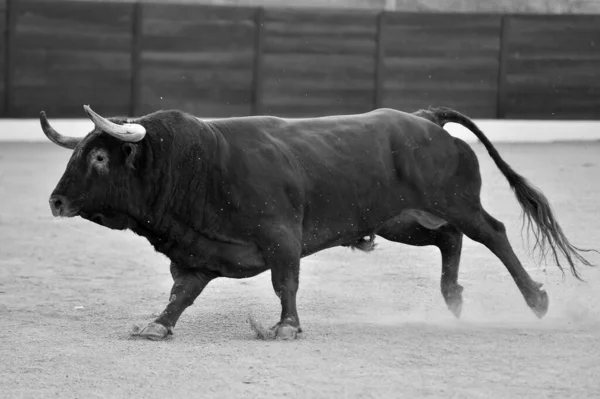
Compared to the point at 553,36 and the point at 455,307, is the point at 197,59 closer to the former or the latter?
the point at 553,36

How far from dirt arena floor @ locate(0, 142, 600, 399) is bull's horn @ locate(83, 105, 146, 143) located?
2.34 ft

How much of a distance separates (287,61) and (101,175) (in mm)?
10359

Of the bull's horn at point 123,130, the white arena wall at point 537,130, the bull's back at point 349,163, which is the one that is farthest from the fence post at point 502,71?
the bull's horn at point 123,130

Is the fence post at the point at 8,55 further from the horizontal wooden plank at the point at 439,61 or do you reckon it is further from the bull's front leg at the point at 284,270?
the bull's front leg at the point at 284,270

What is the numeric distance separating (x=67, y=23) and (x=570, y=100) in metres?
5.69

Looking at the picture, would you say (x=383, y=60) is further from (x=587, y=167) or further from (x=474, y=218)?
(x=474, y=218)

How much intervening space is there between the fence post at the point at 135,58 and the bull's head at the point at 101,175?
9.70 meters

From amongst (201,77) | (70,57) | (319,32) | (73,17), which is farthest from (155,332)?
(319,32)

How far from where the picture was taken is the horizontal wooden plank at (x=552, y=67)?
1558 cm

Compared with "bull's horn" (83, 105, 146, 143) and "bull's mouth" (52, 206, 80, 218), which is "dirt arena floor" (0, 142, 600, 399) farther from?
"bull's horn" (83, 105, 146, 143)

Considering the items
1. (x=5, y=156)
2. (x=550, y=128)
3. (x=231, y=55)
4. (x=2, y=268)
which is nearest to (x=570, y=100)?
(x=550, y=128)

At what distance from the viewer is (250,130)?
5098 millimetres

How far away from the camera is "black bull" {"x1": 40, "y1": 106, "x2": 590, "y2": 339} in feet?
15.9

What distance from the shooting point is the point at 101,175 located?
4785 mm
